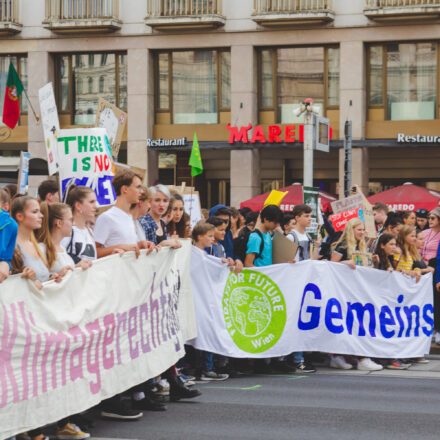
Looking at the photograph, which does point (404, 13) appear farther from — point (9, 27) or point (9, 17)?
point (9, 17)

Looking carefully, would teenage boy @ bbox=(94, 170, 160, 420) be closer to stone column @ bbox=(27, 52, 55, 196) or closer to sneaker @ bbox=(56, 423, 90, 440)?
sneaker @ bbox=(56, 423, 90, 440)

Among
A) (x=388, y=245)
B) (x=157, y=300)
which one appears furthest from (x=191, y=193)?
(x=157, y=300)

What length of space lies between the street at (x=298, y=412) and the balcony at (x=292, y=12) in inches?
797

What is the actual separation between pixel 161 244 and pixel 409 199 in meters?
14.4

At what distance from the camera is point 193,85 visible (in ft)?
103

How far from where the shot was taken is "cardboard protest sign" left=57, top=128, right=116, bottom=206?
11680mm

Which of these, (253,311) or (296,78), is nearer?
(253,311)

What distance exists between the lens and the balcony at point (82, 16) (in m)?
30.9

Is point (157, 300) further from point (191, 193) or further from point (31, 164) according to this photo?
point (31, 164)

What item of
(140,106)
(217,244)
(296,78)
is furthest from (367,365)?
(140,106)

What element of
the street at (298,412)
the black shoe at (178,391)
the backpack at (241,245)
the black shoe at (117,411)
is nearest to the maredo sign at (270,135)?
the backpack at (241,245)

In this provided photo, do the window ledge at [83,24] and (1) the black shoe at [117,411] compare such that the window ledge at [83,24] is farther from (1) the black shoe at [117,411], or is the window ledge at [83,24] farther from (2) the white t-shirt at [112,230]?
(1) the black shoe at [117,411]

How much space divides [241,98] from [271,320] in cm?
2010

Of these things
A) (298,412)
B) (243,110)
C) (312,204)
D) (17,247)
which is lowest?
(298,412)
